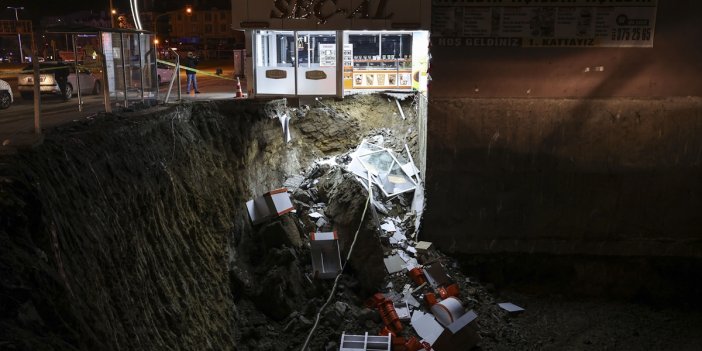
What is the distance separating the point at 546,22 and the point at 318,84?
5.43m

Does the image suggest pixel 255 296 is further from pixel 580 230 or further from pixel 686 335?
pixel 686 335

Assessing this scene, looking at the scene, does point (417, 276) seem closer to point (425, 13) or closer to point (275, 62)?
A: point (425, 13)

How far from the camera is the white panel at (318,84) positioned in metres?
13.2

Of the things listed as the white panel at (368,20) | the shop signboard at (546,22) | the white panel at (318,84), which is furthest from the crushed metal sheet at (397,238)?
the white panel at (368,20)

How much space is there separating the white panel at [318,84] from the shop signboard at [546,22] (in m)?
3.08

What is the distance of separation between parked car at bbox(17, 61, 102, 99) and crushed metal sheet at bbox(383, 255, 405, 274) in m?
10.1

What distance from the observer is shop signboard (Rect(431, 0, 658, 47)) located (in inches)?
434

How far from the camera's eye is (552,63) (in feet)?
37.0

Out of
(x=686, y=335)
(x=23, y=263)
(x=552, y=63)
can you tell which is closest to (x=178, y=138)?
(x=23, y=263)

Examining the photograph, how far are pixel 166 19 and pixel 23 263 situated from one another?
75690 millimetres

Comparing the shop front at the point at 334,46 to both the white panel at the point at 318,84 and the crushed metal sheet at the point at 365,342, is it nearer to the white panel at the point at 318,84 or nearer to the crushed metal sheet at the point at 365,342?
the white panel at the point at 318,84

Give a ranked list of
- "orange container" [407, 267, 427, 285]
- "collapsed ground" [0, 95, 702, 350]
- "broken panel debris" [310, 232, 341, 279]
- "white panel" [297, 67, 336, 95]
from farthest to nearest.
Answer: "white panel" [297, 67, 336, 95], "orange container" [407, 267, 427, 285], "broken panel debris" [310, 232, 341, 279], "collapsed ground" [0, 95, 702, 350]

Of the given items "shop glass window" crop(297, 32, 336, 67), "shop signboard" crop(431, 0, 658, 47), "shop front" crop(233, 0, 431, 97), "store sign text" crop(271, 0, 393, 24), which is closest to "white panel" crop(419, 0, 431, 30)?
"shop front" crop(233, 0, 431, 97)

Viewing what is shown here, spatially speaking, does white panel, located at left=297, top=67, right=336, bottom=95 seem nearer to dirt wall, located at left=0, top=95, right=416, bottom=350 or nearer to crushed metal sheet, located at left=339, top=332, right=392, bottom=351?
dirt wall, located at left=0, top=95, right=416, bottom=350
